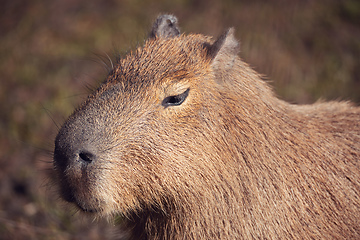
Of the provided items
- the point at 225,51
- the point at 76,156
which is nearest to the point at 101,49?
the point at 225,51

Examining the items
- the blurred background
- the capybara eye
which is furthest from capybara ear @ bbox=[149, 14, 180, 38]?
the blurred background

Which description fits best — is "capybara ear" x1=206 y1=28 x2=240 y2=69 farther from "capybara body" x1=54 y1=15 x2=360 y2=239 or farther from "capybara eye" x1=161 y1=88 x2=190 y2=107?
"capybara eye" x1=161 y1=88 x2=190 y2=107

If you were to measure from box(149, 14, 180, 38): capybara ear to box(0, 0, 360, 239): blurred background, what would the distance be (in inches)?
77.8

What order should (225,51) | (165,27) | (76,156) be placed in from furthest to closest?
1. (165,27)
2. (225,51)
3. (76,156)

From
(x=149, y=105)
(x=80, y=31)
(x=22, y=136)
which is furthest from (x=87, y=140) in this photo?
(x=80, y=31)

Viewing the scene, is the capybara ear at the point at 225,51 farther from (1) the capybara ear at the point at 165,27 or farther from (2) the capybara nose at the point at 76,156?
(2) the capybara nose at the point at 76,156

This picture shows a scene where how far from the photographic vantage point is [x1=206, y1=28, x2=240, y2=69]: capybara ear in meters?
2.28

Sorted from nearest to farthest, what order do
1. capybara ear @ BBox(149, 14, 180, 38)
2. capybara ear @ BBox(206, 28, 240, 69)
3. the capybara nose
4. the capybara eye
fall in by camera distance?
the capybara nose, the capybara eye, capybara ear @ BBox(206, 28, 240, 69), capybara ear @ BBox(149, 14, 180, 38)

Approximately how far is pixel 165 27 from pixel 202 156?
0.93m

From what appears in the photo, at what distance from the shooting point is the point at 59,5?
6.80 m

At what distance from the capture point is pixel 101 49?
605cm

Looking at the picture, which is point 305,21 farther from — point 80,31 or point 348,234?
point 348,234

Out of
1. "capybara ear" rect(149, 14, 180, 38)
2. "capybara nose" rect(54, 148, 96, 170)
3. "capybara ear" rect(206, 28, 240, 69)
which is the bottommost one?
"capybara nose" rect(54, 148, 96, 170)

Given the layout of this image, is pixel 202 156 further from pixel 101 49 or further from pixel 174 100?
pixel 101 49
